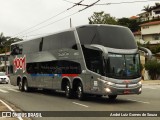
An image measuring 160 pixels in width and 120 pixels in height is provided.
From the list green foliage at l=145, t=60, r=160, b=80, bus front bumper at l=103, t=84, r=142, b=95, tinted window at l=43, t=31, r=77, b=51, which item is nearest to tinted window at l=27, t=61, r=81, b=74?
tinted window at l=43, t=31, r=77, b=51

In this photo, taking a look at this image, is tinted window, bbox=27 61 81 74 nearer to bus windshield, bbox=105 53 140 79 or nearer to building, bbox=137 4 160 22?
bus windshield, bbox=105 53 140 79

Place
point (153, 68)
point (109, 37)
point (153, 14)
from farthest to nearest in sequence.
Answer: point (153, 14)
point (153, 68)
point (109, 37)

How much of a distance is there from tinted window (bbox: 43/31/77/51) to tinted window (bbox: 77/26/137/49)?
1.19 meters

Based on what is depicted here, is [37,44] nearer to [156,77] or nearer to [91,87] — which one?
[91,87]

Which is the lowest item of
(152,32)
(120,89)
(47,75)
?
(120,89)

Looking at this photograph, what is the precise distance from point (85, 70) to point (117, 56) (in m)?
1.98

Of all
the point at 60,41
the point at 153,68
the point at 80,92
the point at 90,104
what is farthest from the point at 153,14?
the point at 90,104

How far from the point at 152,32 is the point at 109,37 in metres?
72.0

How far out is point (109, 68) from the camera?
1809 cm

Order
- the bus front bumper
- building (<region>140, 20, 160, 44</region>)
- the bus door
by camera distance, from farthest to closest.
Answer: building (<region>140, 20, 160, 44</region>)
the bus door
the bus front bumper

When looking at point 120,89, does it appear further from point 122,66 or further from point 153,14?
point 153,14

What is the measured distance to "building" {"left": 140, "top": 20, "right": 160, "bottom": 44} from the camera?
3462 inches

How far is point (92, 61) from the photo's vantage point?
62.2ft

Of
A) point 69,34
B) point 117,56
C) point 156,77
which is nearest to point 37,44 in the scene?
point 69,34
